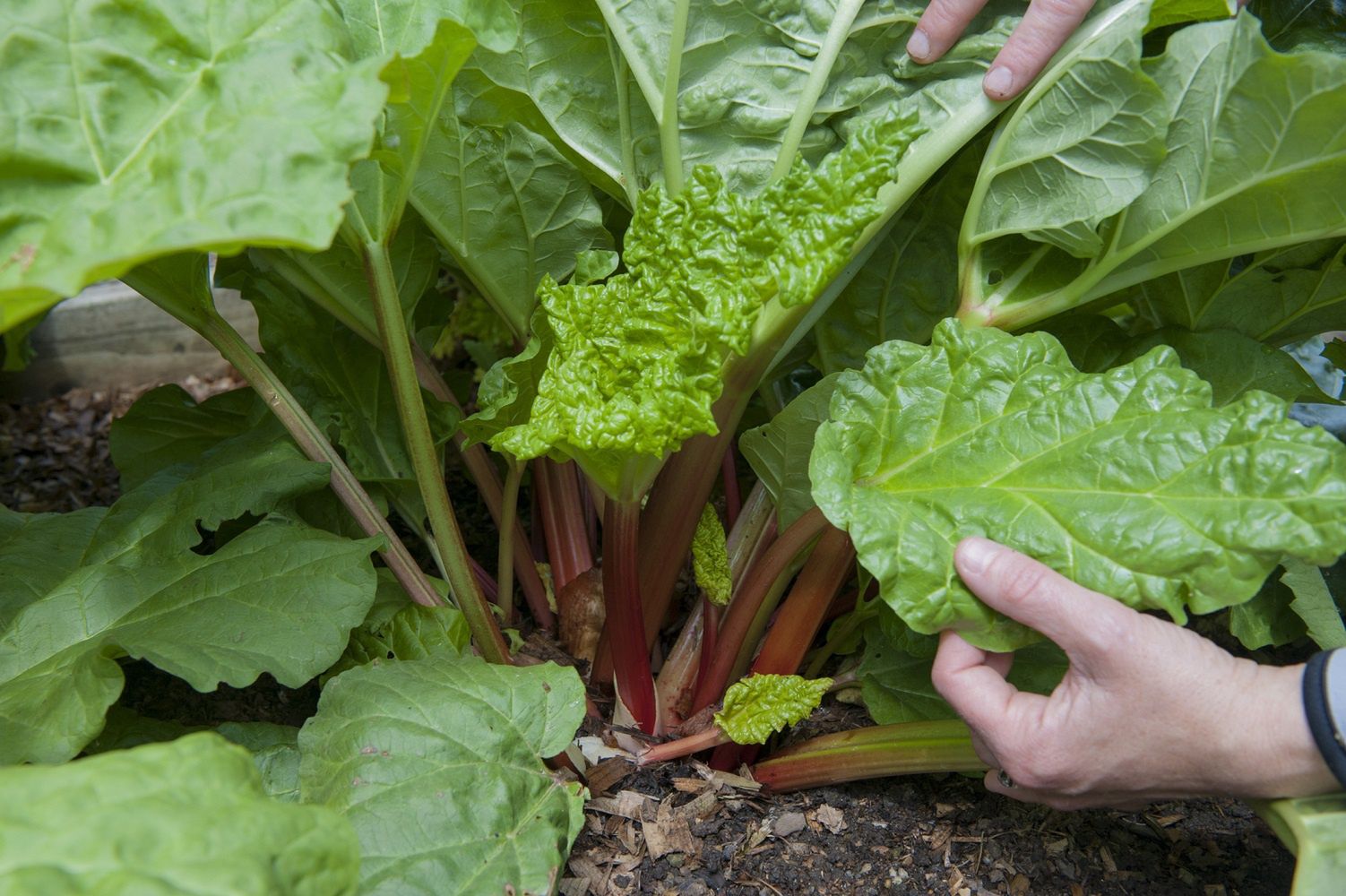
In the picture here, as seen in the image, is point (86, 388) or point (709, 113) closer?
point (709, 113)

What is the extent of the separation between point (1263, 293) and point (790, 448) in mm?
735

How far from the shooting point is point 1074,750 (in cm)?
106

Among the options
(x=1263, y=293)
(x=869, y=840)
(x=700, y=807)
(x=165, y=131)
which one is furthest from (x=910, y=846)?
(x=165, y=131)

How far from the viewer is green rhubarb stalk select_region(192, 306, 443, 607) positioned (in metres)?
1.43

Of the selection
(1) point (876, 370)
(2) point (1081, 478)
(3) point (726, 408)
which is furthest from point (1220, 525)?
(3) point (726, 408)

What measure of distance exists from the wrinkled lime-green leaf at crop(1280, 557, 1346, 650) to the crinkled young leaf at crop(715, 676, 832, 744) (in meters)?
0.63

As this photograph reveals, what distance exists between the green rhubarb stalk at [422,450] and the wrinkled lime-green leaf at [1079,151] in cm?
77

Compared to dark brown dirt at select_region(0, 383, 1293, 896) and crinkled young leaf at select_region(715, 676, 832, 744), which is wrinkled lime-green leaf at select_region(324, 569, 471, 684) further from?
crinkled young leaf at select_region(715, 676, 832, 744)

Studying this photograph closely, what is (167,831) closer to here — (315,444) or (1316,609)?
(315,444)

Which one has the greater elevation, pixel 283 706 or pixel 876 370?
pixel 876 370

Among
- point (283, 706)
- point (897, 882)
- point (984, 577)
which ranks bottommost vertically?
point (897, 882)

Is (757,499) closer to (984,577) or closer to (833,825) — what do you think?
(833,825)

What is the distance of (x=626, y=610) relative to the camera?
146cm

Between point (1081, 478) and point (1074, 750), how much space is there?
11.4 inches
